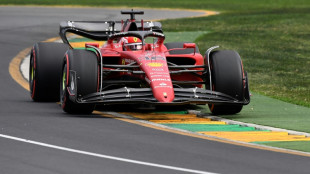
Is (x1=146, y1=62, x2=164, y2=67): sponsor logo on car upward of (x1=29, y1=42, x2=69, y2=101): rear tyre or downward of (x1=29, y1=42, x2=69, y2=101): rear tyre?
upward

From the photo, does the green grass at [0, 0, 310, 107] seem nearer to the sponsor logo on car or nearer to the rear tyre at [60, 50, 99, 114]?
the sponsor logo on car

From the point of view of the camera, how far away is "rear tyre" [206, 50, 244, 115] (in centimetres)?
1432

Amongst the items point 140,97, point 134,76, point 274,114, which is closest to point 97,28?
point 134,76

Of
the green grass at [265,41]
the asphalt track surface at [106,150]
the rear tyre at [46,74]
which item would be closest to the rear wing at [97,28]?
the rear tyre at [46,74]

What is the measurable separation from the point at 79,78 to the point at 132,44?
2.00 m

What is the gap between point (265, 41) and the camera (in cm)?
3036

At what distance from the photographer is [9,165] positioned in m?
9.88

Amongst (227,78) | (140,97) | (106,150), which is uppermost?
(227,78)

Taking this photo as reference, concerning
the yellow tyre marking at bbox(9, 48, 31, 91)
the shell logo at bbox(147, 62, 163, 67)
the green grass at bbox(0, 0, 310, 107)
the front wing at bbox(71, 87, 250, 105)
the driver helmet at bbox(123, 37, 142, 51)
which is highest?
the driver helmet at bbox(123, 37, 142, 51)

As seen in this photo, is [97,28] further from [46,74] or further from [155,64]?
[155,64]

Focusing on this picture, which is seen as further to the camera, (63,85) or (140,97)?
(63,85)

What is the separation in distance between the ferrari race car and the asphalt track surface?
427 millimetres

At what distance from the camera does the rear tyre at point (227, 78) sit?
14.3 meters

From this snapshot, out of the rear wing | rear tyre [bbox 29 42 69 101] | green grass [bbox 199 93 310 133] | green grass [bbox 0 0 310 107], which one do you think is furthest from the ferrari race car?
green grass [bbox 0 0 310 107]
